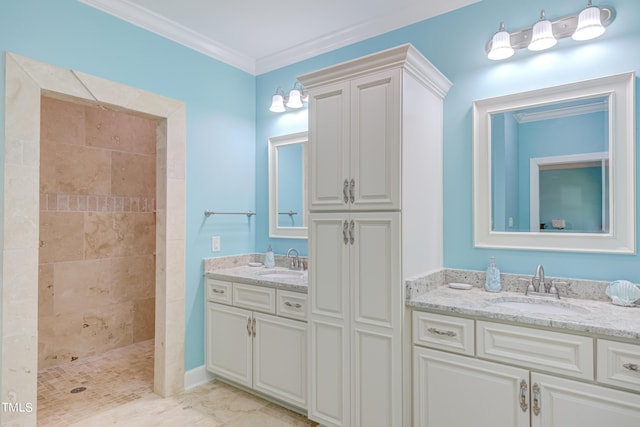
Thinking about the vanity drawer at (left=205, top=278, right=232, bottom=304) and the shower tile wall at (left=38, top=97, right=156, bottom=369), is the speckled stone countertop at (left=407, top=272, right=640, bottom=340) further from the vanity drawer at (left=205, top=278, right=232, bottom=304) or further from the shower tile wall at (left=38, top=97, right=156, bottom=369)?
the shower tile wall at (left=38, top=97, right=156, bottom=369)

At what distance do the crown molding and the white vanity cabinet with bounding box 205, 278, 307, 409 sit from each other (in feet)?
6.11

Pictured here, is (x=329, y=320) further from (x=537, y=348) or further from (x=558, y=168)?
(x=558, y=168)

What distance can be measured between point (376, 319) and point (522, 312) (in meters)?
0.69

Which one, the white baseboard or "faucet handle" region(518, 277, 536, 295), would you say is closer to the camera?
"faucet handle" region(518, 277, 536, 295)

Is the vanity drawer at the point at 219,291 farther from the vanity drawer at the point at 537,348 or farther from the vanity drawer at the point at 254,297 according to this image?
the vanity drawer at the point at 537,348

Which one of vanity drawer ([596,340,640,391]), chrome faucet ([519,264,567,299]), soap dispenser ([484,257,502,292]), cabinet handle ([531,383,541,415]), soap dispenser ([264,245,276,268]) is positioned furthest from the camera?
soap dispenser ([264,245,276,268])

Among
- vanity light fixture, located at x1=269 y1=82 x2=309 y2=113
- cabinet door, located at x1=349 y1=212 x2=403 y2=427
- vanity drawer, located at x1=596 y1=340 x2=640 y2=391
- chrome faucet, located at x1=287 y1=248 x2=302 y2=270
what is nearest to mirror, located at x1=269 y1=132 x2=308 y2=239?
chrome faucet, located at x1=287 y1=248 x2=302 y2=270

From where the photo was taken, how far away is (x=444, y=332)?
5.94 ft

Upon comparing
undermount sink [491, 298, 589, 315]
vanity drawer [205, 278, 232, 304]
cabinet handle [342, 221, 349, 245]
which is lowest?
vanity drawer [205, 278, 232, 304]

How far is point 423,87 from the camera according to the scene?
2.12 meters

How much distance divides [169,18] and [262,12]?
0.69 meters

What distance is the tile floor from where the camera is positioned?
7.68 feet

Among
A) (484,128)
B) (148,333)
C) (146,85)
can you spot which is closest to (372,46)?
(484,128)

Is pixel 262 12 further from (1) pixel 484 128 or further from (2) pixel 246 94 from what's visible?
(1) pixel 484 128
